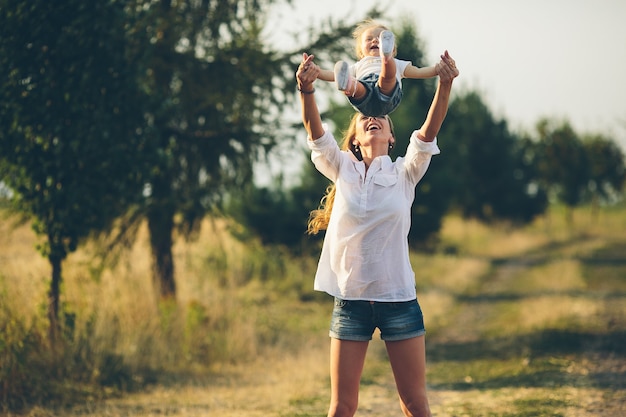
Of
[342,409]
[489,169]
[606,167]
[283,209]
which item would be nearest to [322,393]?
[342,409]

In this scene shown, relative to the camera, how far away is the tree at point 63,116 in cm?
695

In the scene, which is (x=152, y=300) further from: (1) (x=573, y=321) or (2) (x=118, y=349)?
(1) (x=573, y=321)

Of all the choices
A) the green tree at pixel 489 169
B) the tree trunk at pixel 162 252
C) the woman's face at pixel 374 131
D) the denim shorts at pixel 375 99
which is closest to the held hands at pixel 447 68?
the denim shorts at pixel 375 99

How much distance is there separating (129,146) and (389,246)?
432cm

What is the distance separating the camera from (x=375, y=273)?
3.89 m

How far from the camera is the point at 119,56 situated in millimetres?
7492

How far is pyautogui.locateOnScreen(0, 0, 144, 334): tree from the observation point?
695 cm

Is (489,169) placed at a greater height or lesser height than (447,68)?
greater

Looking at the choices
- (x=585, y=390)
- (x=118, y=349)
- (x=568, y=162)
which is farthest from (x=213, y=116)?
(x=568, y=162)

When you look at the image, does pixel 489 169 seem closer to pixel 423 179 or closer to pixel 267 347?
pixel 423 179

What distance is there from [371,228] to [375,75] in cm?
75

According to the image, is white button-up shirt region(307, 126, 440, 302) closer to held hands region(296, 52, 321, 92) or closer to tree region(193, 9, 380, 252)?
held hands region(296, 52, 321, 92)

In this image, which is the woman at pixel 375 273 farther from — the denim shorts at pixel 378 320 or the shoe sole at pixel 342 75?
the shoe sole at pixel 342 75

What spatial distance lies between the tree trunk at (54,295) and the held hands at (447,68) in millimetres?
4994
